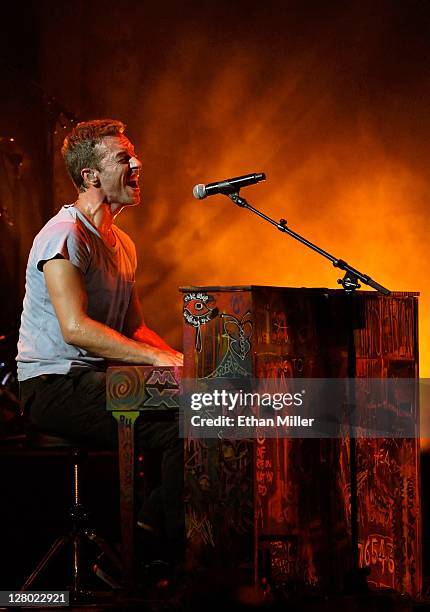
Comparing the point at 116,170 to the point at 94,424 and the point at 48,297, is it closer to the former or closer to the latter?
the point at 48,297

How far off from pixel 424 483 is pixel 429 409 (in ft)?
1.88

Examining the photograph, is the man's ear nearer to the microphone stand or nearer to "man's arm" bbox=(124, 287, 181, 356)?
"man's arm" bbox=(124, 287, 181, 356)

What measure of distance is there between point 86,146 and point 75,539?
1.51 m

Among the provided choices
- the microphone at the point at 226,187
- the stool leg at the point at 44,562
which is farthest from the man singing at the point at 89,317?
the microphone at the point at 226,187

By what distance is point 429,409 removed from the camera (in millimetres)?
5199

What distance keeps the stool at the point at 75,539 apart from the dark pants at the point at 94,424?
0.13 ft

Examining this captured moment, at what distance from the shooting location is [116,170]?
3430 millimetres

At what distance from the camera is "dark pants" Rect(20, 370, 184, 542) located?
290 centimetres

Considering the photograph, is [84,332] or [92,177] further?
[92,177]

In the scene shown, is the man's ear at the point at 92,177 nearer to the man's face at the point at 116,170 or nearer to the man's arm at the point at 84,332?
the man's face at the point at 116,170

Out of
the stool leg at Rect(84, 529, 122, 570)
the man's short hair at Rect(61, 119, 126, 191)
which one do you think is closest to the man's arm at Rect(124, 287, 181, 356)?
the man's short hair at Rect(61, 119, 126, 191)

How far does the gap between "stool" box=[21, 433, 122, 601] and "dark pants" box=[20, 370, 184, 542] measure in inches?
1.6

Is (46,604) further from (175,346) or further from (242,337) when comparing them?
(175,346)

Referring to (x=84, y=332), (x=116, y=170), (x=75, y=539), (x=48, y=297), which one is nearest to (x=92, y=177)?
(x=116, y=170)
